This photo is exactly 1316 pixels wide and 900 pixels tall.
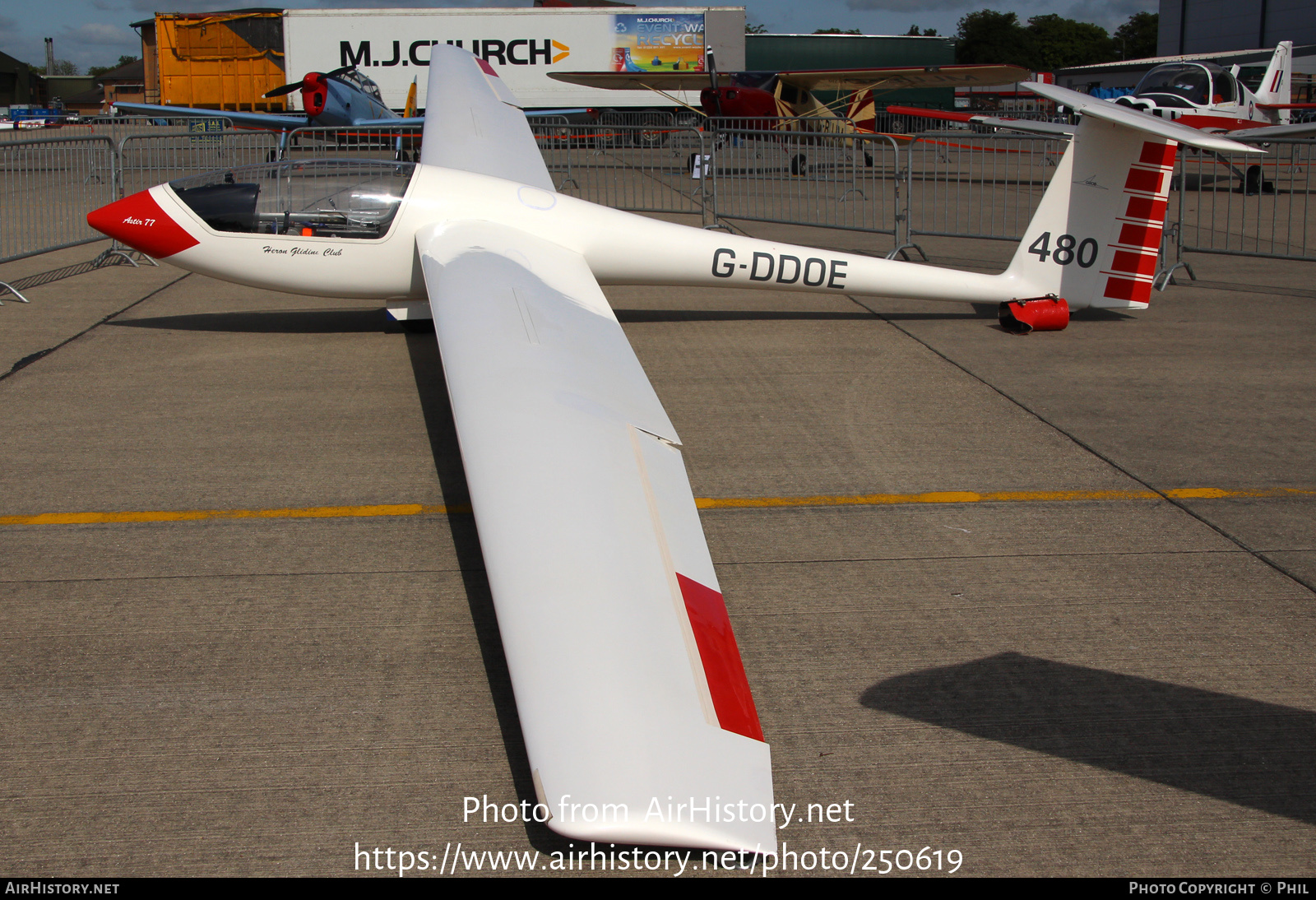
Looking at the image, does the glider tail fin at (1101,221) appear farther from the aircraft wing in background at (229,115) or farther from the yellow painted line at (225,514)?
the aircraft wing in background at (229,115)

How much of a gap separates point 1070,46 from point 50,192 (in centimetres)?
13695

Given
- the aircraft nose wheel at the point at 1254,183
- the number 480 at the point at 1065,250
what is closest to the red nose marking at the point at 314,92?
the number 480 at the point at 1065,250

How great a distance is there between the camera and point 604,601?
8.50 feet

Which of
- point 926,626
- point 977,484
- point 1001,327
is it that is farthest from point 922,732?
point 1001,327

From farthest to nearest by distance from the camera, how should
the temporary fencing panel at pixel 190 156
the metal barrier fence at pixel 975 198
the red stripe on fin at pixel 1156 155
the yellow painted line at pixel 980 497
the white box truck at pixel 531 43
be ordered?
the white box truck at pixel 531 43 → the temporary fencing panel at pixel 190 156 → the metal barrier fence at pixel 975 198 → the red stripe on fin at pixel 1156 155 → the yellow painted line at pixel 980 497

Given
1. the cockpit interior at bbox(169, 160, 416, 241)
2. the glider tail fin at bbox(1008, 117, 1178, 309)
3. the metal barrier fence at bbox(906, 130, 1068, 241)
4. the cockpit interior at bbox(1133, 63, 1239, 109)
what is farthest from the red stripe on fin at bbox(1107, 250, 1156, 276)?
the cockpit interior at bbox(1133, 63, 1239, 109)

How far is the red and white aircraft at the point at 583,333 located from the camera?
220cm

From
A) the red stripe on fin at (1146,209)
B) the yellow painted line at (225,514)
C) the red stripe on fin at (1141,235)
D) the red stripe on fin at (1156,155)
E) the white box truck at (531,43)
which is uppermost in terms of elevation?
the white box truck at (531,43)

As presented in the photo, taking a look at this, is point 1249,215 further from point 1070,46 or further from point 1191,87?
point 1070,46

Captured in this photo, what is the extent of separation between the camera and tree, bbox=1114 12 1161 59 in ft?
383

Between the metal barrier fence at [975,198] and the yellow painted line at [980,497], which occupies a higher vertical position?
the metal barrier fence at [975,198]

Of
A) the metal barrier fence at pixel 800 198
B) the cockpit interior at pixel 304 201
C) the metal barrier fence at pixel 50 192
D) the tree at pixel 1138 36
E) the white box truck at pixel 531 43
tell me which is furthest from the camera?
the tree at pixel 1138 36

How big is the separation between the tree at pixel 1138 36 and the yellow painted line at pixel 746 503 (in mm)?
129648
